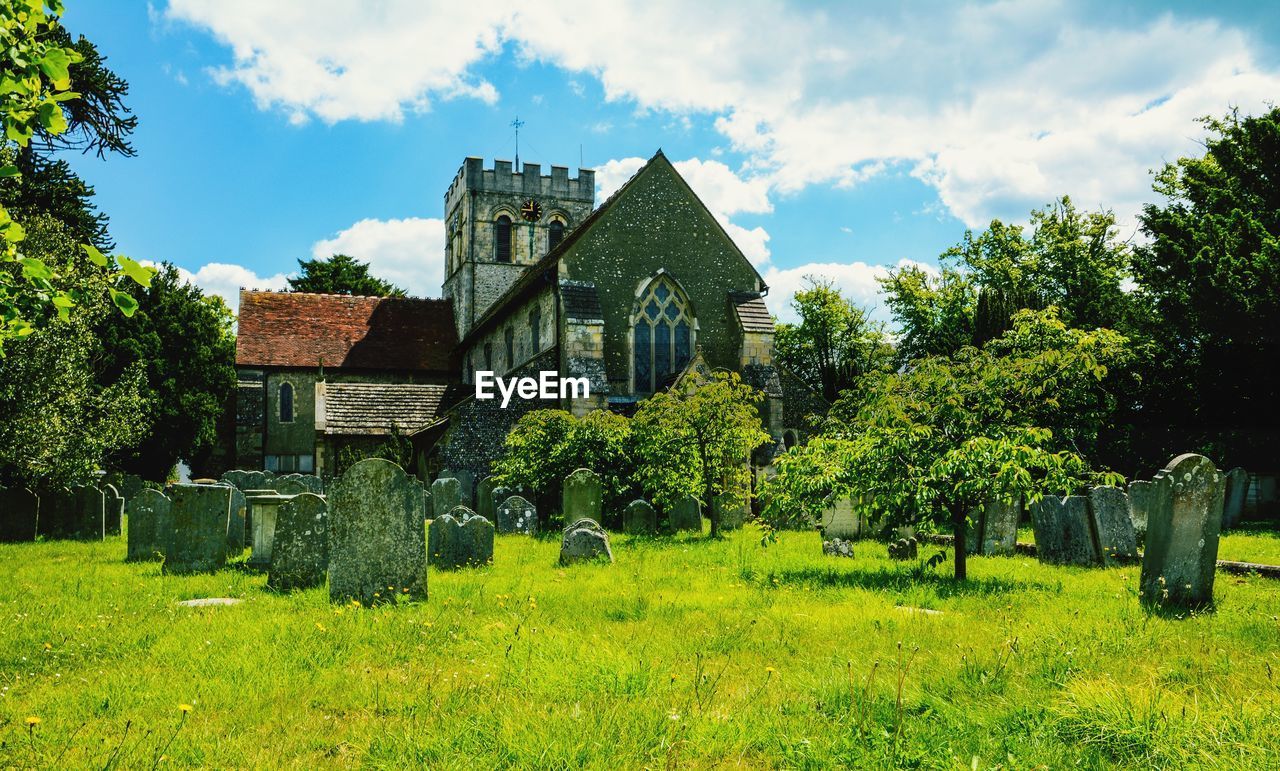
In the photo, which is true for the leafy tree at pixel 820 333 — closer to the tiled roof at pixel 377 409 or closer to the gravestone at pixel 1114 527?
the tiled roof at pixel 377 409

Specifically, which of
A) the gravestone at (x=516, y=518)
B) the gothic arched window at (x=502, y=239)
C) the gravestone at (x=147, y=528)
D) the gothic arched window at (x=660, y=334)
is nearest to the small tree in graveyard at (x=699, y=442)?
the gravestone at (x=516, y=518)

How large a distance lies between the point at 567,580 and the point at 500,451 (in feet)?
39.7

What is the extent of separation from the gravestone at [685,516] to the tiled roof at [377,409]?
466 inches

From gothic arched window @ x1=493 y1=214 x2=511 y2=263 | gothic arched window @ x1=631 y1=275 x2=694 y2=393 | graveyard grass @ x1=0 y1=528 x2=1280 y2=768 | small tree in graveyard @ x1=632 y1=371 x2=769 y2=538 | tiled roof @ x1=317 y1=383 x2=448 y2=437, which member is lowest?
graveyard grass @ x1=0 y1=528 x2=1280 y2=768

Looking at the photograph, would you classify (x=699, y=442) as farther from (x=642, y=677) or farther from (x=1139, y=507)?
(x=642, y=677)

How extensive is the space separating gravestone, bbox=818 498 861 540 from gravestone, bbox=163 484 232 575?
310 inches

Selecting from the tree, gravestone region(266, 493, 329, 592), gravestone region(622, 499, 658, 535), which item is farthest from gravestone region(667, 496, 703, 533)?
the tree

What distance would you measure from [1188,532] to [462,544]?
706 centimetres

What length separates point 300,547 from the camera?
8188mm

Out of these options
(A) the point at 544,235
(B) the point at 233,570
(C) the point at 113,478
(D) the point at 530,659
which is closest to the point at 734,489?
(B) the point at 233,570

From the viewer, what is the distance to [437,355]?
33844mm

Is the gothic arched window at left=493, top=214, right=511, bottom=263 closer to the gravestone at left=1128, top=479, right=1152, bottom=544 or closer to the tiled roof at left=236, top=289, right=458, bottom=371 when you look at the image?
the tiled roof at left=236, top=289, right=458, bottom=371

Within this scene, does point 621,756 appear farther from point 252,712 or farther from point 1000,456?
point 1000,456

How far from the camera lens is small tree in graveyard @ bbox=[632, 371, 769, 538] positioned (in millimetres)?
14703
